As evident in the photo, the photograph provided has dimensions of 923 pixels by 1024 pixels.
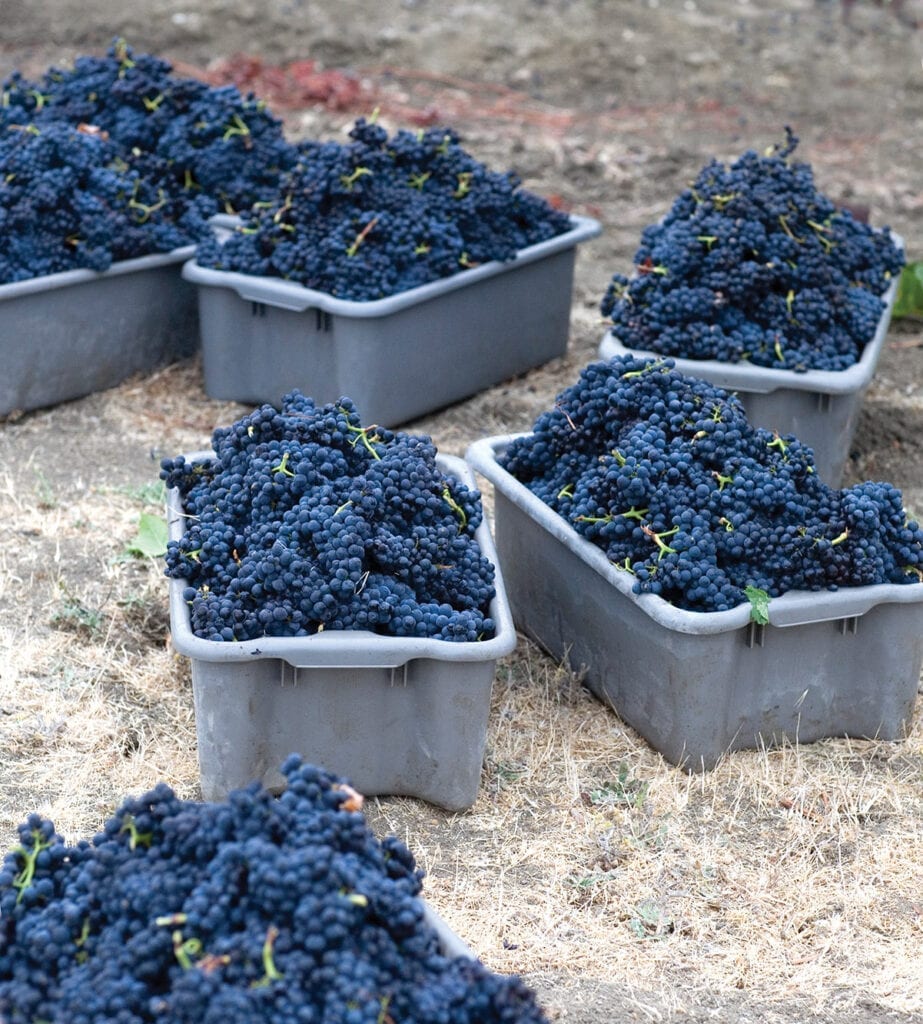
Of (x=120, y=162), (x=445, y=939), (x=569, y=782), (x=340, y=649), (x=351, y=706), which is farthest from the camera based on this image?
(x=120, y=162)

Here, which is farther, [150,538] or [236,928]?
[150,538]

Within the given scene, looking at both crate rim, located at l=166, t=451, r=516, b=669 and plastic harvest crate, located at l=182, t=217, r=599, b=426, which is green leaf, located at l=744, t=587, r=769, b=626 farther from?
plastic harvest crate, located at l=182, t=217, r=599, b=426

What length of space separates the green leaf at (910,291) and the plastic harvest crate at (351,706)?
3217 mm

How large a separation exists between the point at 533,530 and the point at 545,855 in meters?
0.83

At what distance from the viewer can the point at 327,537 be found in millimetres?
2820

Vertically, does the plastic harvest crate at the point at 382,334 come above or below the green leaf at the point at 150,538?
above

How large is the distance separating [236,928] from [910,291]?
440 cm

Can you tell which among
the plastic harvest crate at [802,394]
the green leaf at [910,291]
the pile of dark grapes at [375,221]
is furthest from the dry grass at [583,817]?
the green leaf at [910,291]

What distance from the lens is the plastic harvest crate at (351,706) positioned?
2738 millimetres

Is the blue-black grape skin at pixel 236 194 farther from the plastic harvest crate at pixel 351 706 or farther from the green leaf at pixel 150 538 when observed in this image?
the plastic harvest crate at pixel 351 706

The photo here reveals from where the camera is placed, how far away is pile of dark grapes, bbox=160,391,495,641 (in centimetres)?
278

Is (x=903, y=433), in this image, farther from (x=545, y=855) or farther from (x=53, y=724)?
(x=53, y=724)

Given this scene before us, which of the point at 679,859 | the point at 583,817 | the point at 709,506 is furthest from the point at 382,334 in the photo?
the point at 679,859

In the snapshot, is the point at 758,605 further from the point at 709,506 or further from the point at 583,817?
the point at 583,817
